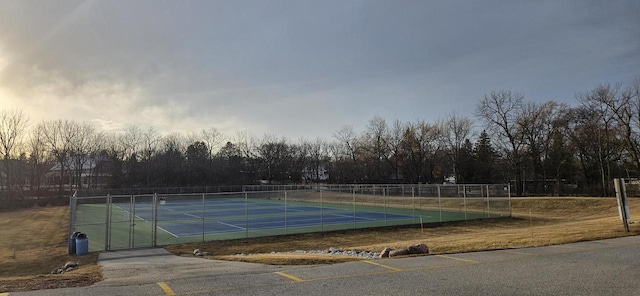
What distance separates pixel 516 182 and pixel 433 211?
97.2ft

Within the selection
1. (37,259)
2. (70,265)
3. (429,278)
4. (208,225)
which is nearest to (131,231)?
(37,259)

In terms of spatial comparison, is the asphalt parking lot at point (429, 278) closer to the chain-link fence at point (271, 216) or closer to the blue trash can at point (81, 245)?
the blue trash can at point (81, 245)

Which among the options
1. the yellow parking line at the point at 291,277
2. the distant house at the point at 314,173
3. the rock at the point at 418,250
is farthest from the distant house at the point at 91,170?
the yellow parking line at the point at 291,277

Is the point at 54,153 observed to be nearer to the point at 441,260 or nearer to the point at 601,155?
the point at 441,260

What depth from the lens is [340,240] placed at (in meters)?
23.8

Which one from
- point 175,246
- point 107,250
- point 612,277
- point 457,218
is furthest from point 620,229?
point 107,250

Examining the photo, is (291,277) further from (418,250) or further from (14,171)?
(14,171)

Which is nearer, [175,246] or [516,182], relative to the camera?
[175,246]

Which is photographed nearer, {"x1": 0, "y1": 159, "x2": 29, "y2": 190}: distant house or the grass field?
the grass field

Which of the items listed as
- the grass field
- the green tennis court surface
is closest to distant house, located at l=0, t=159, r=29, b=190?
the green tennis court surface

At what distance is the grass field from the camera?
1262cm

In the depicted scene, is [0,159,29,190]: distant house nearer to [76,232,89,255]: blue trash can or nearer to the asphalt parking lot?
[76,232,89,255]: blue trash can

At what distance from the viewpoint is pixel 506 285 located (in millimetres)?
7617

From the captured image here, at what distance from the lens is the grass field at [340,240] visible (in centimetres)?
1262
